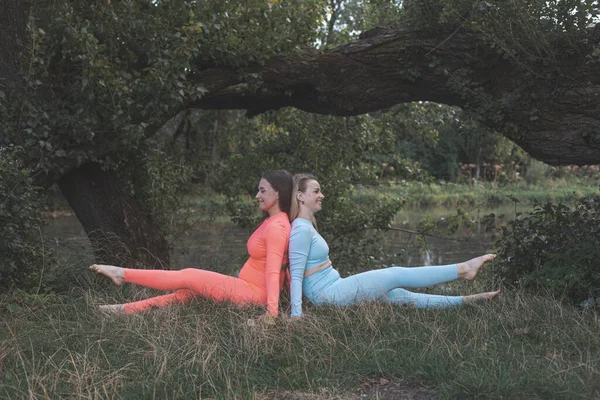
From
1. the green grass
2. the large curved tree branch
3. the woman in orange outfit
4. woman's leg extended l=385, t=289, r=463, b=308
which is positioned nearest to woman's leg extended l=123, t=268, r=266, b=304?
the woman in orange outfit

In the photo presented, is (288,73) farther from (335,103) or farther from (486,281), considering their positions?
(486,281)

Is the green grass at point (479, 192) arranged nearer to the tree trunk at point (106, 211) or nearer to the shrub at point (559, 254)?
the tree trunk at point (106, 211)

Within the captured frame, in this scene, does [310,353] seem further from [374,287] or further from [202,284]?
[202,284]

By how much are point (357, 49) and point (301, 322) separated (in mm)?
3619

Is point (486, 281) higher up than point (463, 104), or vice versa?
point (463, 104)

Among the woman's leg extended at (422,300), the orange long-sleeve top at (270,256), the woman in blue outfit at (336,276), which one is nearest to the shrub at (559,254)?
the woman in blue outfit at (336,276)

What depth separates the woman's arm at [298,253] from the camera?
5227mm

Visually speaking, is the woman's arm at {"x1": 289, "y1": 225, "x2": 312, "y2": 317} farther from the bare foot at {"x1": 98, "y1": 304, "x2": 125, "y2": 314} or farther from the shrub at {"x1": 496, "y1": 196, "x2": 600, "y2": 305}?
the shrub at {"x1": 496, "y1": 196, "x2": 600, "y2": 305}

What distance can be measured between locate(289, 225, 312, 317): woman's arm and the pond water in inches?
104

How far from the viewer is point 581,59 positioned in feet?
20.2

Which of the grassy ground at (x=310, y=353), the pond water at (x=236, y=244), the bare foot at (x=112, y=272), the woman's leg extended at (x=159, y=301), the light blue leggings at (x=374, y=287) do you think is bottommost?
the pond water at (x=236, y=244)

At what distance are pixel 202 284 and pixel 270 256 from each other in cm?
62

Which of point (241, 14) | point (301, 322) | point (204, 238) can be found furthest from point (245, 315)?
point (204, 238)

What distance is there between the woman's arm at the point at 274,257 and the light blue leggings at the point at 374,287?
339mm
